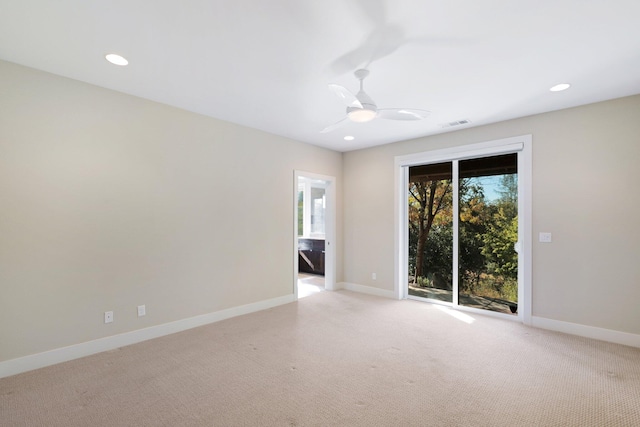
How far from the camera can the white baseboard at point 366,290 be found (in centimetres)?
523

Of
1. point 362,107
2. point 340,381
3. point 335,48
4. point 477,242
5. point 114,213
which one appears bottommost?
point 340,381

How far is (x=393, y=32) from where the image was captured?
213cm

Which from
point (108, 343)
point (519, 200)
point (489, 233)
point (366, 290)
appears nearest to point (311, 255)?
point (366, 290)

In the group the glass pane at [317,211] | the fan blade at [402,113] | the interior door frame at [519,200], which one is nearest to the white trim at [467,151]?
the interior door frame at [519,200]

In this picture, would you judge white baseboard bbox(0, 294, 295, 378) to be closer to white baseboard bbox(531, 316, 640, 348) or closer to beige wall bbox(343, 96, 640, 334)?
white baseboard bbox(531, 316, 640, 348)

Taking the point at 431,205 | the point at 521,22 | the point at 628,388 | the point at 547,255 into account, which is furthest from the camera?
the point at 431,205

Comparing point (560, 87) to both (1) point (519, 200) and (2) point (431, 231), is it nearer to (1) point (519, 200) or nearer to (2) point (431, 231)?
(1) point (519, 200)

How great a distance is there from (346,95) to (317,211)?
18.5 ft

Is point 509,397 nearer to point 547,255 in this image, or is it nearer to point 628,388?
point 628,388

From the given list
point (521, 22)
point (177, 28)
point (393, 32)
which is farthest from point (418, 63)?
point (177, 28)

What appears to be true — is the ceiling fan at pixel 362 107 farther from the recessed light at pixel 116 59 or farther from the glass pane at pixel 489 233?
the glass pane at pixel 489 233

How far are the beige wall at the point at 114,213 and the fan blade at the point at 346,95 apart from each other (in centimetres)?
215

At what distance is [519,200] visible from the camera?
4.02 m

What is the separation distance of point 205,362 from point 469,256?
379cm
